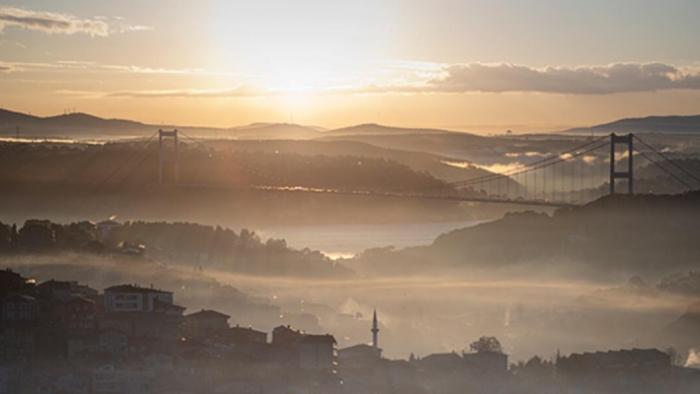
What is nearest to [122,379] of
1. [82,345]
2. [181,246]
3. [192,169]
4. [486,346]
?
[82,345]

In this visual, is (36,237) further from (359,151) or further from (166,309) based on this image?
(359,151)

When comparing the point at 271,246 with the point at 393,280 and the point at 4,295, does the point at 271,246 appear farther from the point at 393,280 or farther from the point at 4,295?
the point at 4,295

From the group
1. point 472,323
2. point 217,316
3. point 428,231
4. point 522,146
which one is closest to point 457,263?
point 472,323

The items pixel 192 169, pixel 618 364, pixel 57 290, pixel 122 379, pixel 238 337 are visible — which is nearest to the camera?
pixel 122 379

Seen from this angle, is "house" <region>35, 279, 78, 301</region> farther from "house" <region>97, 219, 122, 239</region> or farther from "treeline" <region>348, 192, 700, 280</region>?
"treeline" <region>348, 192, 700, 280</region>

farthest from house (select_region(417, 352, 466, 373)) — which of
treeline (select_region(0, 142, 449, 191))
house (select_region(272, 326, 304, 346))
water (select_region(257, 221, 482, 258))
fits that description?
treeline (select_region(0, 142, 449, 191))
